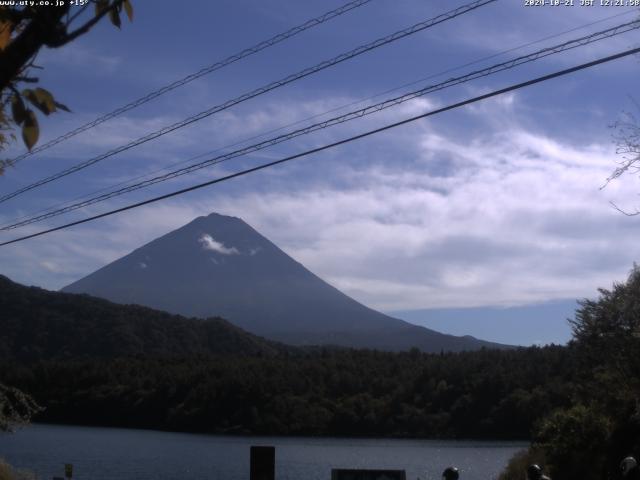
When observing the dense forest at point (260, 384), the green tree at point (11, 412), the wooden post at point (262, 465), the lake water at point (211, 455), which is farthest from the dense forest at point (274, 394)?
the wooden post at point (262, 465)

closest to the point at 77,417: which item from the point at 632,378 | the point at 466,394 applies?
the point at 466,394

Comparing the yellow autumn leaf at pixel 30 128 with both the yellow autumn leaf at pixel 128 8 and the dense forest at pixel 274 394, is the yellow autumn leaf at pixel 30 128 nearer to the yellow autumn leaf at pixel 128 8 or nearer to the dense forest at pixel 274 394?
the yellow autumn leaf at pixel 128 8

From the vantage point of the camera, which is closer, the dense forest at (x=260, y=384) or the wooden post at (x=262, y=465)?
the wooden post at (x=262, y=465)

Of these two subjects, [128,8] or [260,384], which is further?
[260,384]

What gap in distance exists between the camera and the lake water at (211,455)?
47.2m

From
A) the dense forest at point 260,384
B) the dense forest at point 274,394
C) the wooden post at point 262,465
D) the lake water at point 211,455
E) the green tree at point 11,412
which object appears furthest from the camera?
the dense forest at point 274,394

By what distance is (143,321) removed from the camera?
119625 millimetres

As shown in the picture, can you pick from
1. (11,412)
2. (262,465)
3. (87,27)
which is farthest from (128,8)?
(11,412)

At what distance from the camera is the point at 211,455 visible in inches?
2394

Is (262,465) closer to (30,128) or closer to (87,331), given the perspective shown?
(30,128)

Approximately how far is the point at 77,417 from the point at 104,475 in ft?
159

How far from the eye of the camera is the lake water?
4725 cm

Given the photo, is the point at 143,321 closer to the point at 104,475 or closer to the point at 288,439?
the point at 288,439

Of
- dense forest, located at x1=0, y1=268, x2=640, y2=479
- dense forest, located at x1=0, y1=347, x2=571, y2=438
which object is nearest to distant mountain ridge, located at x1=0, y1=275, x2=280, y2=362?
dense forest, located at x1=0, y1=268, x2=640, y2=479
